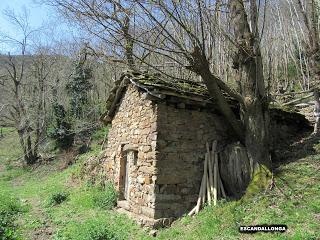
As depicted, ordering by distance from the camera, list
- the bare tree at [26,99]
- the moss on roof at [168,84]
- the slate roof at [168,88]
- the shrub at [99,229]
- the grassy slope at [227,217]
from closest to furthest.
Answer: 1. the grassy slope at [227,217]
2. the shrub at [99,229]
3. the slate roof at [168,88]
4. the moss on roof at [168,84]
5. the bare tree at [26,99]

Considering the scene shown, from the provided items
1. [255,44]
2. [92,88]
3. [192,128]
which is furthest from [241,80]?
[92,88]

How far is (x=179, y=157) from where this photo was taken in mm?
7516

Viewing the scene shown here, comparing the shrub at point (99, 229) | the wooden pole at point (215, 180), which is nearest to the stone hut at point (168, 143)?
the wooden pole at point (215, 180)

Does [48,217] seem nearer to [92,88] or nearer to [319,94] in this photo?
[319,94]

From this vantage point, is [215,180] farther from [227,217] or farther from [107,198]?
[107,198]

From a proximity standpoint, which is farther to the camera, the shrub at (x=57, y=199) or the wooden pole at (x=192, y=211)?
the shrub at (x=57, y=199)

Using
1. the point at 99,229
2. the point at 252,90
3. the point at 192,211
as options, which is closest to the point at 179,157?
the point at 192,211

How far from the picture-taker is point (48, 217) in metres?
8.64

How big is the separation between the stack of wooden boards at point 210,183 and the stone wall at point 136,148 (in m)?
1.11

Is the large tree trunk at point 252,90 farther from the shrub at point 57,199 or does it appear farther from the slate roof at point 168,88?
the shrub at point 57,199

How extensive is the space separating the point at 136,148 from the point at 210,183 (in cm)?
204

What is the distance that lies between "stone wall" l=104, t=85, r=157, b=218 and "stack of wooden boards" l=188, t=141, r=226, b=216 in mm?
1110

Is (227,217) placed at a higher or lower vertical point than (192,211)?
higher

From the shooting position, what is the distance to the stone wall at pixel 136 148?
24.4 feet
